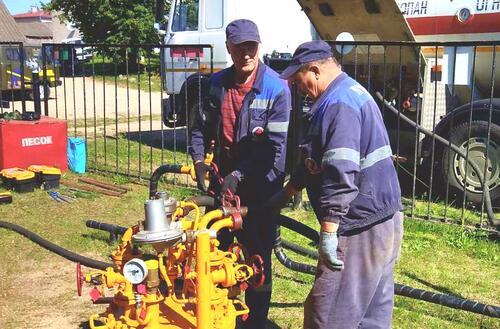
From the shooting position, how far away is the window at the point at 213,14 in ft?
32.7

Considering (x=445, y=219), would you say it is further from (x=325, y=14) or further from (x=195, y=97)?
(x=195, y=97)

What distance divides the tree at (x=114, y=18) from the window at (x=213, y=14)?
21.5 m

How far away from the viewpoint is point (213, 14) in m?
10.1

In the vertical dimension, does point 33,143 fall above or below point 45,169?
above

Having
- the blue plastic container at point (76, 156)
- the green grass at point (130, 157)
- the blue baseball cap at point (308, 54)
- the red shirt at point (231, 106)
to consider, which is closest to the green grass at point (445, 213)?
the green grass at point (130, 157)

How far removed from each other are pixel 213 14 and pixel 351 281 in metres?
8.01

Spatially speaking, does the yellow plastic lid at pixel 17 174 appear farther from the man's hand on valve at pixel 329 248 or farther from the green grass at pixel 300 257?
the man's hand on valve at pixel 329 248

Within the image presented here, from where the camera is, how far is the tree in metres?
31.2

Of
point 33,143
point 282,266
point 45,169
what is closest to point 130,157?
point 33,143

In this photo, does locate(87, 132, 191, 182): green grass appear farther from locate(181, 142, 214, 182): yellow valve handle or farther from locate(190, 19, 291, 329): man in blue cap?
locate(190, 19, 291, 329): man in blue cap

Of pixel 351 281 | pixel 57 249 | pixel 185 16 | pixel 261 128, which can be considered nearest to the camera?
pixel 351 281

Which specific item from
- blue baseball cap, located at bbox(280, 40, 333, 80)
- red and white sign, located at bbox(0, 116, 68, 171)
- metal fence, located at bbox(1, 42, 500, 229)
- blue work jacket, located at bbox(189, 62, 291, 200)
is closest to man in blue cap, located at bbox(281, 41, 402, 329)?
blue baseball cap, located at bbox(280, 40, 333, 80)

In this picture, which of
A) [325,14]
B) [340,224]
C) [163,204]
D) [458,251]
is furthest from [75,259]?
[325,14]

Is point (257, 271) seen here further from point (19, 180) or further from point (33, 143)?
point (33, 143)
